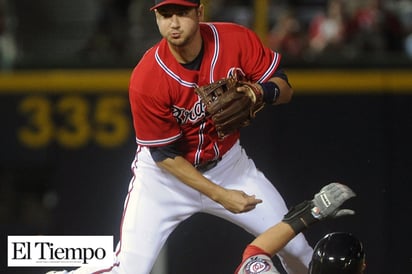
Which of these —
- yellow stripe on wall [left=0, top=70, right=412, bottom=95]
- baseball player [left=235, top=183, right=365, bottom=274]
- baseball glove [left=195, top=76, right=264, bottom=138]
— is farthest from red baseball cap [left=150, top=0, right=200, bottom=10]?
yellow stripe on wall [left=0, top=70, right=412, bottom=95]

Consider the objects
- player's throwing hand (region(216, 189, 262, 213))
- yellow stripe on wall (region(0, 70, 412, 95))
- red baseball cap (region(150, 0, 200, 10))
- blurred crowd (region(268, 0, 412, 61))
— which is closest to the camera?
red baseball cap (region(150, 0, 200, 10))

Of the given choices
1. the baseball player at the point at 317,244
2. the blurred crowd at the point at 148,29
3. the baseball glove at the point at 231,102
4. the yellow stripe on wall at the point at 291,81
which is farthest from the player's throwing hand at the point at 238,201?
the blurred crowd at the point at 148,29

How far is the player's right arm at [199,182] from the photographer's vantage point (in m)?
4.62

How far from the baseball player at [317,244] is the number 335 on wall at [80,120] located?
238 cm

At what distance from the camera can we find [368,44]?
7.53 metres

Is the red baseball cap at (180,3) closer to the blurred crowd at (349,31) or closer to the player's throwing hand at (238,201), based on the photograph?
the player's throwing hand at (238,201)

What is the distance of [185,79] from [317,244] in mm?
1032

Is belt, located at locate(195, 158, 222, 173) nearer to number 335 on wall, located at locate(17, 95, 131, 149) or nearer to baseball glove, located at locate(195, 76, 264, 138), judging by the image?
baseball glove, located at locate(195, 76, 264, 138)

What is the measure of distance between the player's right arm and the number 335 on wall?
2.14 meters

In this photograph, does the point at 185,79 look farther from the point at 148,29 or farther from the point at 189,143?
the point at 148,29

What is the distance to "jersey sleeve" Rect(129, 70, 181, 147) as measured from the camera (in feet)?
15.3

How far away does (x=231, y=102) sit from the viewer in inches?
180

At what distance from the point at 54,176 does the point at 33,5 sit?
1.96m

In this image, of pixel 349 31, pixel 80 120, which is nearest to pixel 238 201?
pixel 80 120
